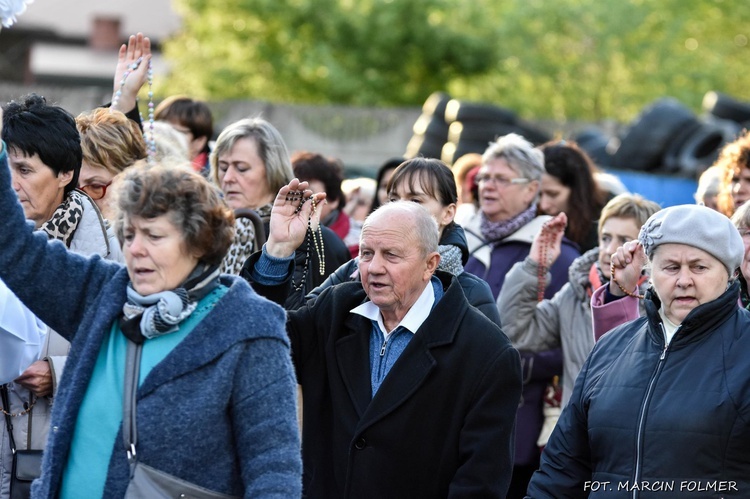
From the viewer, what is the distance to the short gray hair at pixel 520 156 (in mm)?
7465

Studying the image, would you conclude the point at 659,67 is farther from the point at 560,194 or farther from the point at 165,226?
the point at 165,226

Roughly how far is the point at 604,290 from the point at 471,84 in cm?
2548

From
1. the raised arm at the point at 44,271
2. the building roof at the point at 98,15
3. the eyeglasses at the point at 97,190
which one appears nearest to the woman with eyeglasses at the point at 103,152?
the eyeglasses at the point at 97,190

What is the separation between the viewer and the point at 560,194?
320 inches

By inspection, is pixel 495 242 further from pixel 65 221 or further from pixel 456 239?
pixel 65 221

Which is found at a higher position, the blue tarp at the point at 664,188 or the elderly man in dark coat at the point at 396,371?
the elderly man in dark coat at the point at 396,371

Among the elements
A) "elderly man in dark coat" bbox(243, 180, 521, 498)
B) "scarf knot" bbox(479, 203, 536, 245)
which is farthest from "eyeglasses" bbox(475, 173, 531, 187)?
"elderly man in dark coat" bbox(243, 180, 521, 498)

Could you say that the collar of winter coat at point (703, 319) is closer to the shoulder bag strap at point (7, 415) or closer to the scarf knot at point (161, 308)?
the scarf knot at point (161, 308)

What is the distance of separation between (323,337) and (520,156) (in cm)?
287

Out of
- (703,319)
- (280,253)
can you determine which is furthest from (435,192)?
(703,319)

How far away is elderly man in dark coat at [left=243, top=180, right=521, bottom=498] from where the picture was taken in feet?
15.4

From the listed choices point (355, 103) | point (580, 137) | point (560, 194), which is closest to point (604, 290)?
point (560, 194)

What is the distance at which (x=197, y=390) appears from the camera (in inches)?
143

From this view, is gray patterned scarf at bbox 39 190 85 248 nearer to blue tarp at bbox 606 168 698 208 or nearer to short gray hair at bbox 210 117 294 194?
short gray hair at bbox 210 117 294 194
